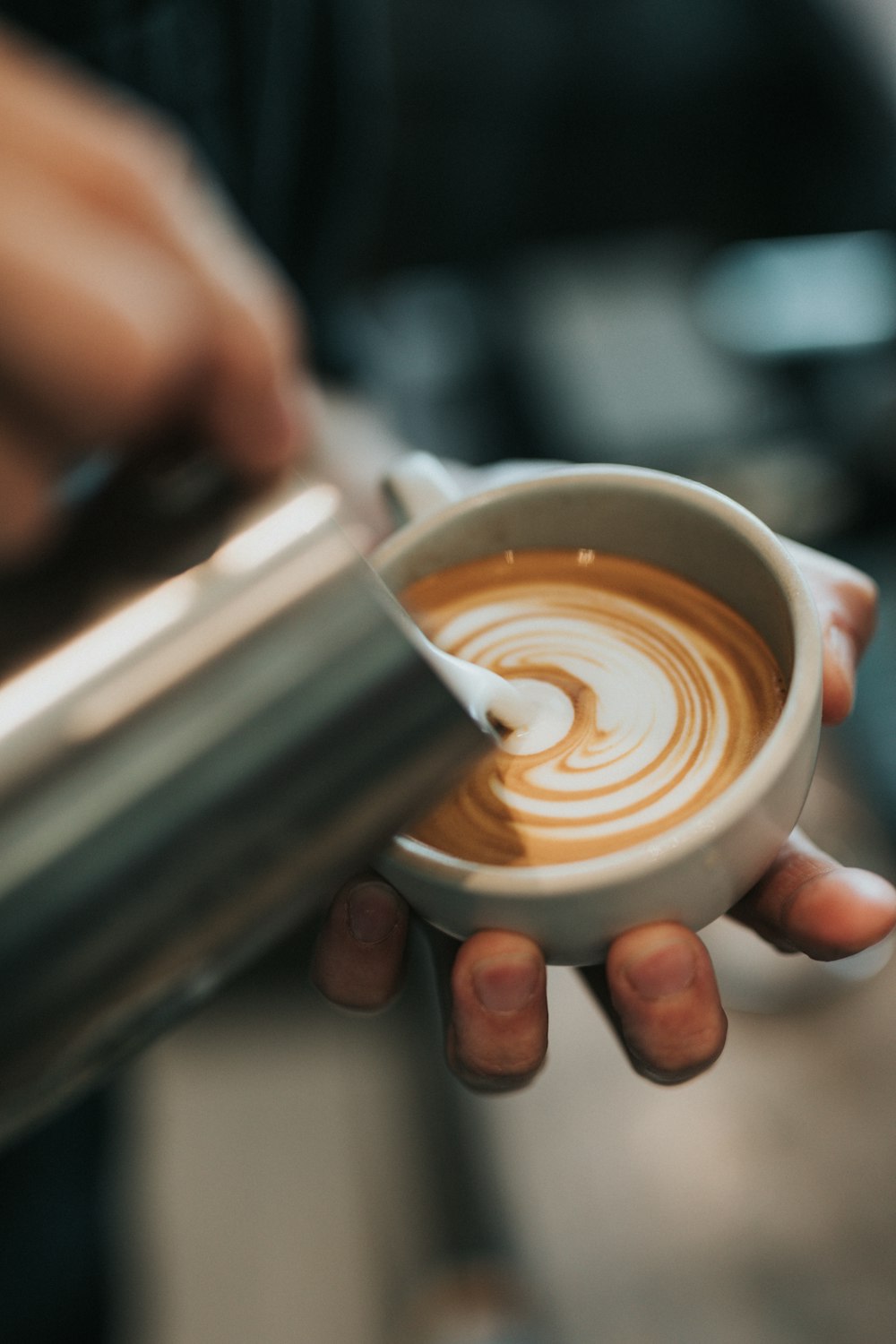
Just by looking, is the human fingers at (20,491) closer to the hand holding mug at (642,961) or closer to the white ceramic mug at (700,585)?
the white ceramic mug at (700,585)

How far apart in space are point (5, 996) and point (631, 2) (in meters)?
2.77

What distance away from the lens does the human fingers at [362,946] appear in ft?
1.98

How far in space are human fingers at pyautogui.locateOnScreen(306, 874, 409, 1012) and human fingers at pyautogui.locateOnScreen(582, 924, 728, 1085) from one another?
13 cm

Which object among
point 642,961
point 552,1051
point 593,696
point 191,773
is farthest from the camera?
point 552,1051

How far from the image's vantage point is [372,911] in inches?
23.9

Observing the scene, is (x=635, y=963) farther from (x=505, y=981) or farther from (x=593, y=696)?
(x=593, y=696)

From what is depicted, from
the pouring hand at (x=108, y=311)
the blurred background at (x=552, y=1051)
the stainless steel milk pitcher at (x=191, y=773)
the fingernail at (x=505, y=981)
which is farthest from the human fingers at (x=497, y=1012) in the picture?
the blurred background at (x=552, y=1051)

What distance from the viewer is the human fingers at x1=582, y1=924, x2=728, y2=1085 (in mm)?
539

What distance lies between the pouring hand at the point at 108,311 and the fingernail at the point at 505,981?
0.40 m

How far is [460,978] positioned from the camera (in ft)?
1.85

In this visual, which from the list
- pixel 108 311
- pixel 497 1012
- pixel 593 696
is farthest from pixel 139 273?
pixel 497 1012

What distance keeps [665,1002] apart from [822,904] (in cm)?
12

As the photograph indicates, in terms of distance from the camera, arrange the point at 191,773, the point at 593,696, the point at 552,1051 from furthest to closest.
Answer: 1. the point at 552,1051
2. the point at 593,696
3. the point at 191,773

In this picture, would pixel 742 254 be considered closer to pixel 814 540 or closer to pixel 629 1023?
pixel 814 540
